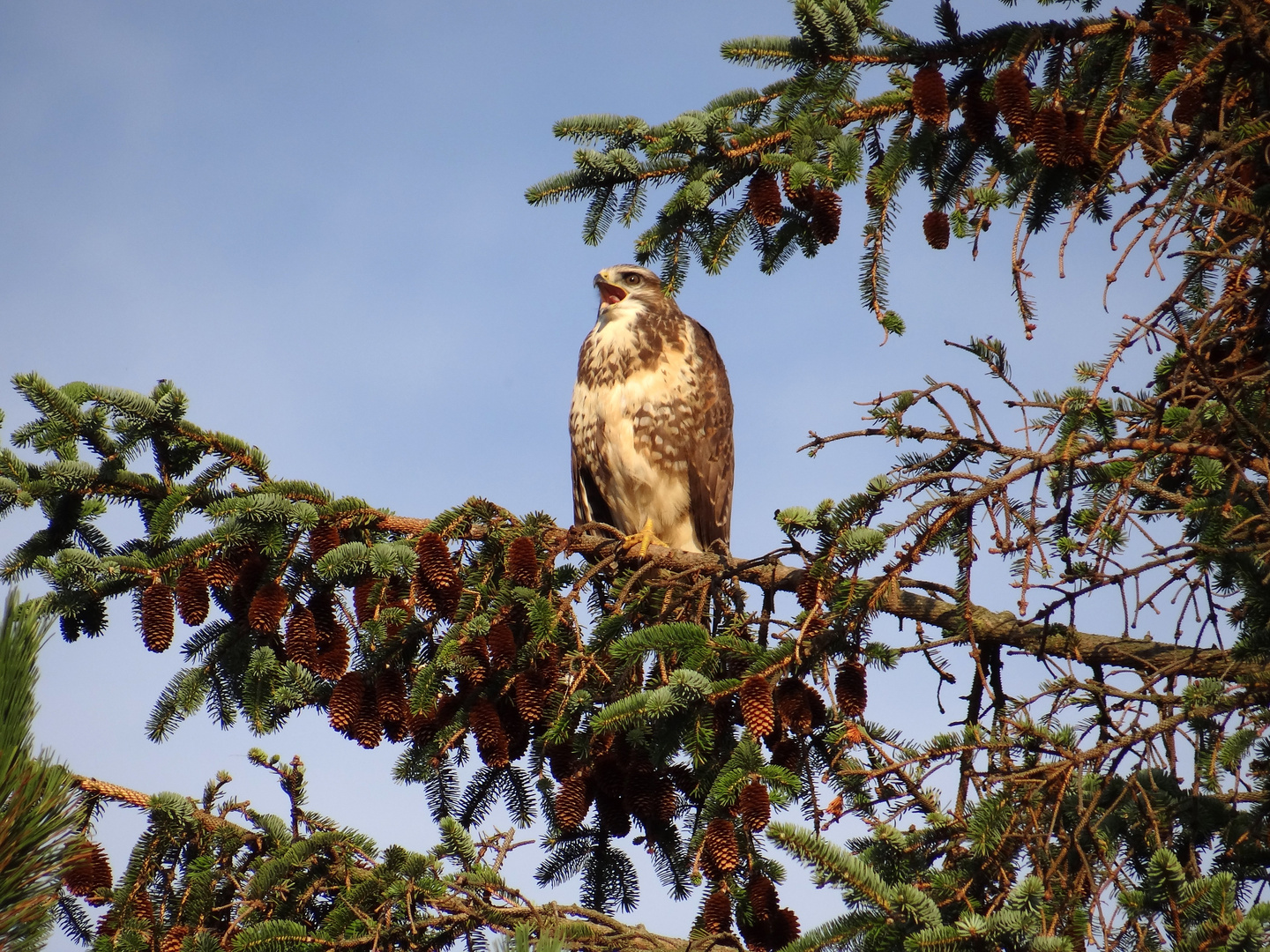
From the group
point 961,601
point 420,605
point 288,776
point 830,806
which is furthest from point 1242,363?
point 288,776

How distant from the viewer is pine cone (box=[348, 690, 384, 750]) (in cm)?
302

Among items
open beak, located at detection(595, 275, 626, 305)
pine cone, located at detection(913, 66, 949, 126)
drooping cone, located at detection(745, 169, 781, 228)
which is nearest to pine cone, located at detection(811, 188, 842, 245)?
drooping cone, located at detection(745, 169, 781, 228)

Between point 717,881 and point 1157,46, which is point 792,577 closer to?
point 717,881

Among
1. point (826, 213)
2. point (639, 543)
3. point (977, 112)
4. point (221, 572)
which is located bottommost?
point (221, 572)

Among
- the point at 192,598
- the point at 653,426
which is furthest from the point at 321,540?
the point at 653,426

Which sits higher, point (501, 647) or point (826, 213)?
point (826, 213)

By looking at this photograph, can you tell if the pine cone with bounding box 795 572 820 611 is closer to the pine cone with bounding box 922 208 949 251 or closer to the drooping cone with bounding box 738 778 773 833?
the drooping cone with bounding box 738 778 773 833

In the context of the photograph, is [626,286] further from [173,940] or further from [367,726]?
[173,940]

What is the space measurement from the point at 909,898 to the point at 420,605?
177 cm

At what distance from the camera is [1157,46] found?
339 cm

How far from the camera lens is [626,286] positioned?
20.8ft

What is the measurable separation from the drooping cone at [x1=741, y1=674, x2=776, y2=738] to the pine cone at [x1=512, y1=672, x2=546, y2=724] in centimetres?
71

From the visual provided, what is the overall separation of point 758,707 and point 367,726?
1.20 meters

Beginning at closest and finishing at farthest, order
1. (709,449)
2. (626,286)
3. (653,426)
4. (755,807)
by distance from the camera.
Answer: (755,807), (653,426), (709,449), (626,286)
